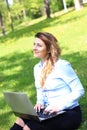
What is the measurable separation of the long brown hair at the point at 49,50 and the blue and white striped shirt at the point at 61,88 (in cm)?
6

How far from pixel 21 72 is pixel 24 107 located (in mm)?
7125

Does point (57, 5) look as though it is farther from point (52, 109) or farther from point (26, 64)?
point (52, 109)

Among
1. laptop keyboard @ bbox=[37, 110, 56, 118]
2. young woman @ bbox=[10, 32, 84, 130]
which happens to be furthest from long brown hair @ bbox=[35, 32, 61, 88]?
laptop keyboard @ bbox=[37, 110, 56, 118]

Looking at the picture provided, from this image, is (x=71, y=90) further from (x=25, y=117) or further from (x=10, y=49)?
(x=10, y=49)

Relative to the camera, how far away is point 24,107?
6113 millimetres

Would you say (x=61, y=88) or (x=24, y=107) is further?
(x=61, y=88)

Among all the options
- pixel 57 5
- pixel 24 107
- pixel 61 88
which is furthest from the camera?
pixel 57 5

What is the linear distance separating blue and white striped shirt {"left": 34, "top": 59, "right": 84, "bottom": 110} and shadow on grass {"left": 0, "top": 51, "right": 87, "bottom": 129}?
1.16 meters

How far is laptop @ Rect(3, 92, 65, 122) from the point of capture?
19.6 ft

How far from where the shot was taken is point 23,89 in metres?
10.8

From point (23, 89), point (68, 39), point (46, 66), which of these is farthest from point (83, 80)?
point (68, 39)

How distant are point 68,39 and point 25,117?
12.5m

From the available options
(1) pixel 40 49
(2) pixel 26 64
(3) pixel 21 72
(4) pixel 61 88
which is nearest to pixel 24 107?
(4) pixel 61 88

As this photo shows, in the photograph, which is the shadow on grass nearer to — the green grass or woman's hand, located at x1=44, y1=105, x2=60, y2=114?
the green grass
